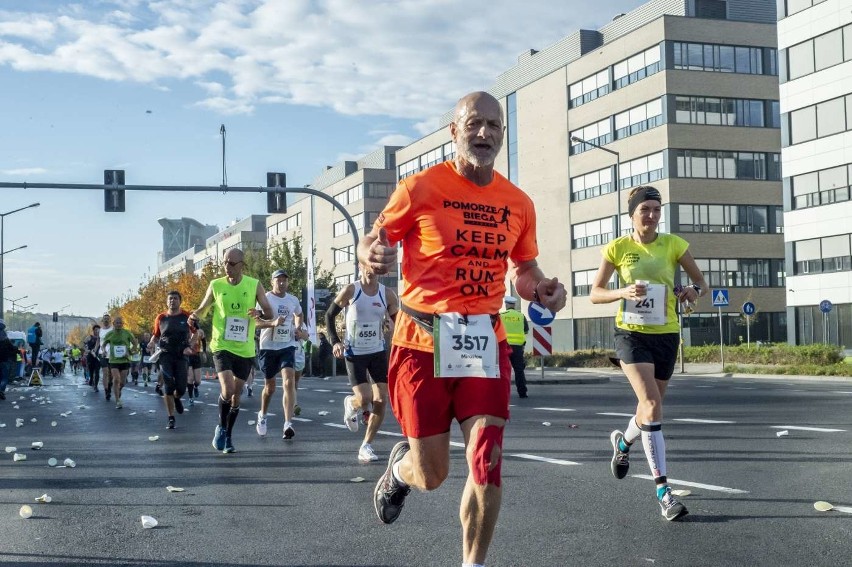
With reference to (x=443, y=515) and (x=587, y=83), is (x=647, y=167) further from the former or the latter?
(x=443, y=515)

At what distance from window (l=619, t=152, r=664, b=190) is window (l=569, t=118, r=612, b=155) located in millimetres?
2380

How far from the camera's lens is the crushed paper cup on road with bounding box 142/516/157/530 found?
636 cm

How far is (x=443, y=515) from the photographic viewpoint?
6.63m

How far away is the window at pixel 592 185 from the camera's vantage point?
203 feet

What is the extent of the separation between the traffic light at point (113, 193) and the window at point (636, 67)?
126 feet

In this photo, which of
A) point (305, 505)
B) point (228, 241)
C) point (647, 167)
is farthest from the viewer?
point (228, 241)

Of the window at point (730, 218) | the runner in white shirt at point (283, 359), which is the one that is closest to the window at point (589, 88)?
the window at point (730, 218)

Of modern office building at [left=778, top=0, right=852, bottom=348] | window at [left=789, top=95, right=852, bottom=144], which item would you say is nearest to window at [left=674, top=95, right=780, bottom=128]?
modern office building at [left=778, top=0, right=852, bottom=348]

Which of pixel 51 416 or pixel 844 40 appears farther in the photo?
pixel 844 40

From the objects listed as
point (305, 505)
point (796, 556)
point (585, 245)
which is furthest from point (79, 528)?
point (585, 245)

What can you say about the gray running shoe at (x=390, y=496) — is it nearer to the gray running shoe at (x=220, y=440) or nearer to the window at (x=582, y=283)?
the gray running shoe at (x=220, y=440)

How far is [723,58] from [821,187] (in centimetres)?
1161

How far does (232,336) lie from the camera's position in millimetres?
10805

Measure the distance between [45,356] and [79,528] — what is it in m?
50.0
